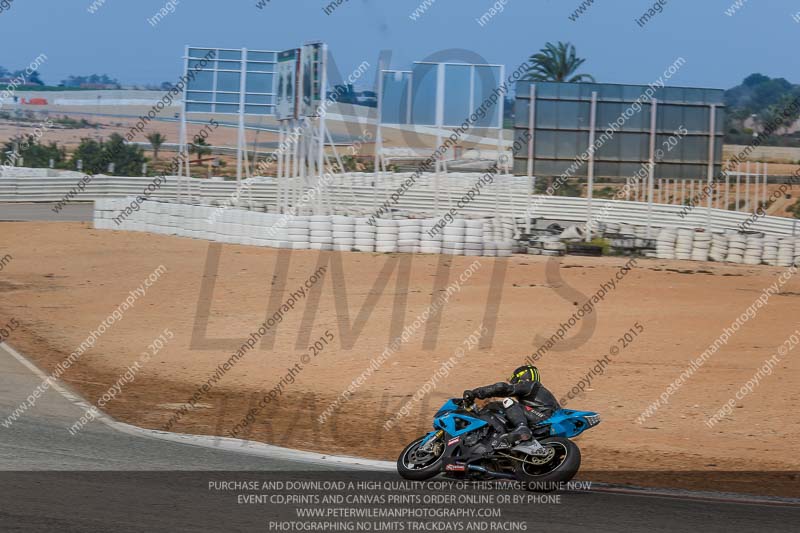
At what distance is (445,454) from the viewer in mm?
8203

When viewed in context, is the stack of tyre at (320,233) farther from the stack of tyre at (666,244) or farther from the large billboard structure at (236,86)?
the stack of tyre at (666,244)

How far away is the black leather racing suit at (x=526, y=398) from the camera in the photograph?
821 cm

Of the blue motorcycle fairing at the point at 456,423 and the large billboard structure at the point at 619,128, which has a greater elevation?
the large billboard structure at the point at 619,128

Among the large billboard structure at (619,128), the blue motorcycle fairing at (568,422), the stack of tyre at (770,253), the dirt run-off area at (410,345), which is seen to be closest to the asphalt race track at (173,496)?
the blue motorcycle fairing at (568,422)

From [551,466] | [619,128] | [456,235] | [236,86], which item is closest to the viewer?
[551,466]

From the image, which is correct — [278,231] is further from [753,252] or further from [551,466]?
[551,466]

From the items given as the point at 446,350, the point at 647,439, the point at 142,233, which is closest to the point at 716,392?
the point at 647,439

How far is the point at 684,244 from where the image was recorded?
27938 mm

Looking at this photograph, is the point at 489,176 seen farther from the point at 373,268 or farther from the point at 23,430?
the point at 23,430

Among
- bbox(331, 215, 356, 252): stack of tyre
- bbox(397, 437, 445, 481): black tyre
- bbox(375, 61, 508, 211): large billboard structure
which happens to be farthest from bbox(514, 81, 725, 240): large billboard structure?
bbox(397, 437, 445, 481): black tyre

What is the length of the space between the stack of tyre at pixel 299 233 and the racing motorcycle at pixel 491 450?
17.6 meters

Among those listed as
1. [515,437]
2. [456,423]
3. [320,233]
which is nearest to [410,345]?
[456,423]

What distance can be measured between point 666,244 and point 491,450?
21.2m

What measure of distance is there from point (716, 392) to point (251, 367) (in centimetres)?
663
